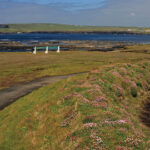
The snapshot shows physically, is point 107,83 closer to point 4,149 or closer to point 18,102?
point 18,102

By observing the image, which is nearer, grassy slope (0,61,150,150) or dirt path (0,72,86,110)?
grassy slope (0,61,150,150)

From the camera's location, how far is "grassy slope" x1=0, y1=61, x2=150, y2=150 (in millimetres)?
12672

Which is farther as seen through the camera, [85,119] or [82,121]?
[85,119]

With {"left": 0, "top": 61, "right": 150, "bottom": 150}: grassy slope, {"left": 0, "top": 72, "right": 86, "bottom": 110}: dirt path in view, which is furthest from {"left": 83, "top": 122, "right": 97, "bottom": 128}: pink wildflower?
{"left": 0, "top": 72, "right": 86, "bottom": 110}: dirt path

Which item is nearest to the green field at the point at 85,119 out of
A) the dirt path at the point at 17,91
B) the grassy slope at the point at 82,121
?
the grassy slope at the point at 82,121

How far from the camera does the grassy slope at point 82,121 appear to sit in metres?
12.7

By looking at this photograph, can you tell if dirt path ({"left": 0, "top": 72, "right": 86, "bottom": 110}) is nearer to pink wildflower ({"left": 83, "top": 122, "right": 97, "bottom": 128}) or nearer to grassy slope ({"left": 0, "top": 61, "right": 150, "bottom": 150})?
grassy slope ({"left": 0, "top": 61, "right": 150, "bottom": 150})

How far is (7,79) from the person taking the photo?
137ft

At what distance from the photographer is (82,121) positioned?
15.9m

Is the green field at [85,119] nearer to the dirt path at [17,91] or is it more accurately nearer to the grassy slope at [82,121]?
the grassy slope at [82,121]

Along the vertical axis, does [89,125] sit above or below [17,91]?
above

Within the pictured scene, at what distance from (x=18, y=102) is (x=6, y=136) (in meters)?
7.74

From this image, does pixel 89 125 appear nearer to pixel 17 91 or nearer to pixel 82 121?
pixel 82 121

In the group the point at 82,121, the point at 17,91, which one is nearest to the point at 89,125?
the point at 82,121
